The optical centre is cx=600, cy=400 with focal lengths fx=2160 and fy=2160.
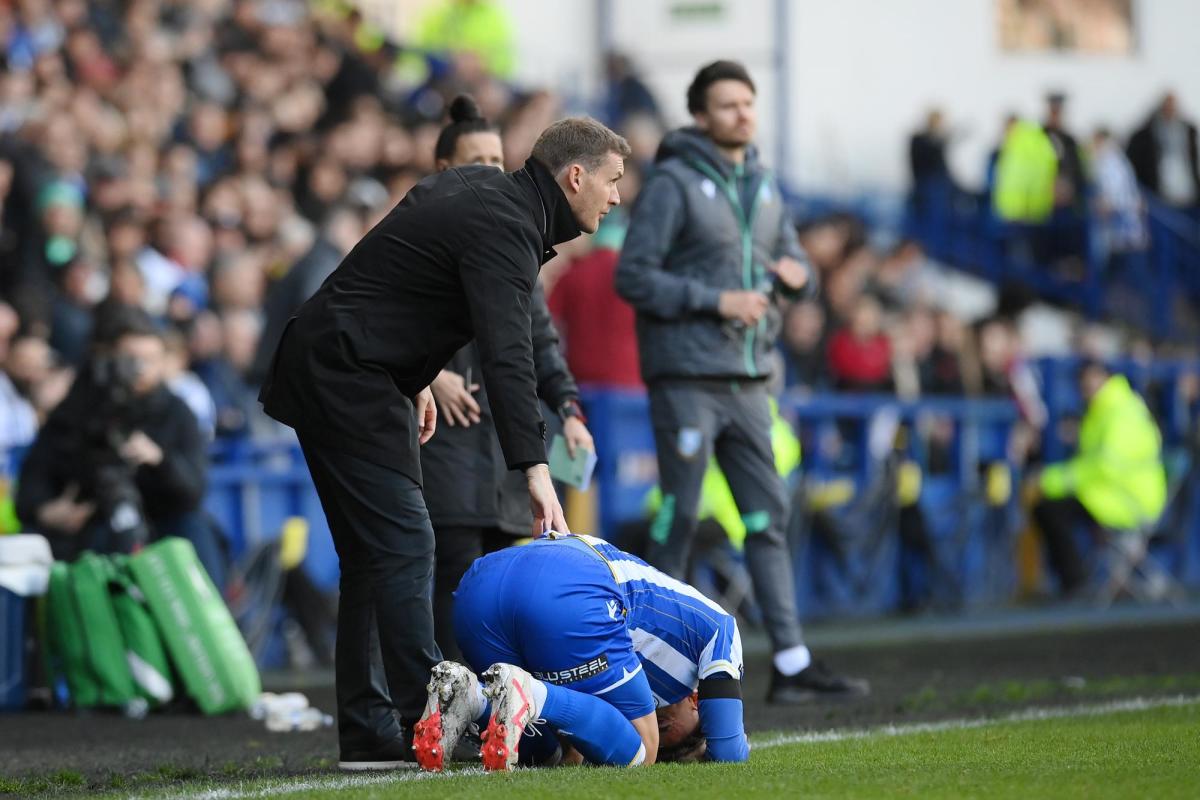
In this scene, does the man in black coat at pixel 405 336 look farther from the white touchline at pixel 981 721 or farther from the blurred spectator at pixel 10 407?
the blurred spectator at pixel 10 407

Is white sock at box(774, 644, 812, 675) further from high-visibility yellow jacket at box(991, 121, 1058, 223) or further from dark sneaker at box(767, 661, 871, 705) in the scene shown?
high-visibility yellow jacket at box(991, 121, 1058, 223)

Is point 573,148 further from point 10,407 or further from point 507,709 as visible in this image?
point 10,407

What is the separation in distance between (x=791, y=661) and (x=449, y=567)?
6.24 feet

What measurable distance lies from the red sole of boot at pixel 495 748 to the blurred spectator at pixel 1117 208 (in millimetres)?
17537

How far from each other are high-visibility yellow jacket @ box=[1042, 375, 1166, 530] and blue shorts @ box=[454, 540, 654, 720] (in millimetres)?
9969

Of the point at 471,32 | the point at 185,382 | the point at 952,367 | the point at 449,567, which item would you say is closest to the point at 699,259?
the point at 449,567

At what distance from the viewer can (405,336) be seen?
6203 mm

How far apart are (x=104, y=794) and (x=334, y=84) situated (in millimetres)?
12583

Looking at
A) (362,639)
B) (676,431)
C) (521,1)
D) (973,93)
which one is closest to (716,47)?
(521,1)

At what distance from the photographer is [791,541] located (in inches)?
541

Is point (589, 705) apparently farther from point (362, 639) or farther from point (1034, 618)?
point (1034, 618)

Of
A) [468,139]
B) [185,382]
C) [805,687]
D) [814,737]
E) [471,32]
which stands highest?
[471,32]

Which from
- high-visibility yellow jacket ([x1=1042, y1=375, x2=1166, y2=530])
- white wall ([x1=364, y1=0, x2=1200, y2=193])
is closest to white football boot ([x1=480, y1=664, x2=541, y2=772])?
high-visibility yellow jacket ([x1=1042, y1=375, x2=1166, y2=530])

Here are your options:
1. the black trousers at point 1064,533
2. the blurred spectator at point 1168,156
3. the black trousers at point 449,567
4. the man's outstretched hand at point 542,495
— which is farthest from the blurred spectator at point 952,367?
the man's outstretched hand at point 542,495
